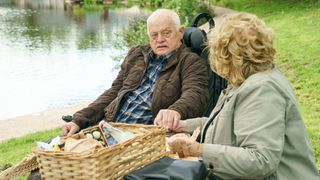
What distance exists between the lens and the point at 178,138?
2289mm

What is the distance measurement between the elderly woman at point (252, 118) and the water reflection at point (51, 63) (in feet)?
23.5

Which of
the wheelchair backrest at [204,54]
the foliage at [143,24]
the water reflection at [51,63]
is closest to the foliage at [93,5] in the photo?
the water reflection at [51,63]

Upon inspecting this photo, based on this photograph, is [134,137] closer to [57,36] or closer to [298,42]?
[298,42]

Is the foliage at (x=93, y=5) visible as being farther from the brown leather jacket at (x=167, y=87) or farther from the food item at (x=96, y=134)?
the food item at (x=96, y=134)

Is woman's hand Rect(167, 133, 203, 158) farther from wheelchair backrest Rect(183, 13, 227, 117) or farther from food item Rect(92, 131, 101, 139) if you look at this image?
wheelchair backrest Rect(183, 13, 227, 117)

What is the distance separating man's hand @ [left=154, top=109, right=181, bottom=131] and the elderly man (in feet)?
0.88

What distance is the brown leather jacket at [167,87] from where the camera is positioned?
132 inches

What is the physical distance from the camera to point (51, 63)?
14.4 metres

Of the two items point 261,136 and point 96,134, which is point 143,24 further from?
point 261,136

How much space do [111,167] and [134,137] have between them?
0.58 ft

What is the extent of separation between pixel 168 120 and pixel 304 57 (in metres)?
6.83

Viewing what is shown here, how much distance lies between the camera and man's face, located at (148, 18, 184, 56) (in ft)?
11.8

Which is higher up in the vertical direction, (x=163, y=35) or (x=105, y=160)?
(x=163, y=35)

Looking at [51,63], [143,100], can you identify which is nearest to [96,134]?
[143,100]
